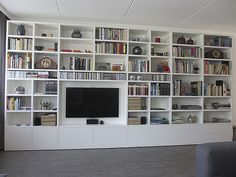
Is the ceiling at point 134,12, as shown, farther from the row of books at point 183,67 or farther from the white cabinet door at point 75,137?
the white cabinet door at point 75,137

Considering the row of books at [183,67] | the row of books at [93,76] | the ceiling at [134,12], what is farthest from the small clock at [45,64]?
the row of books at [183,67]

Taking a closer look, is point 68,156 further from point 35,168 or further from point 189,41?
point 189,41

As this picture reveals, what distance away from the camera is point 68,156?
3.51 metres

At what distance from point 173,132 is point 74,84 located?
2333 mm

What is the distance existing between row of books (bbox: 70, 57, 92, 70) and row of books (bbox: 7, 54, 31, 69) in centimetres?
82

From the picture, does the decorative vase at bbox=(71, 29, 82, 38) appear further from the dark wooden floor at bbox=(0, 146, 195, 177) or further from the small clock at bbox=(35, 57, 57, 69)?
the dark wooden floor at bbox=(0, 146, 195, 177)

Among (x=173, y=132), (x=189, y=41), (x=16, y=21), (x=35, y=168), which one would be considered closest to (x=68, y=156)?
(x=35, y=168)

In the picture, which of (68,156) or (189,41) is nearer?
(68,156)

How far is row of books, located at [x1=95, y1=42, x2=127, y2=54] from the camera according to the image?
407cm

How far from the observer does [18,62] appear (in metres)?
3.82

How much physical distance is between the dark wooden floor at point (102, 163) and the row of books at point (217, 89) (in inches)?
52.2

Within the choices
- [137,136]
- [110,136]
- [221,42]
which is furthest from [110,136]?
[221,42]

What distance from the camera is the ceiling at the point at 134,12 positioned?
3288mm

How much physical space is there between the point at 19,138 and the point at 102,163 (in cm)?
173
